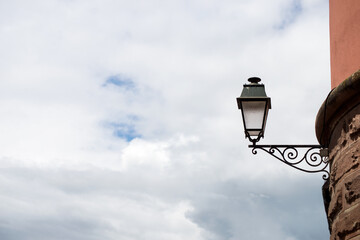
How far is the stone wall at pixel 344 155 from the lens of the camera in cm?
456

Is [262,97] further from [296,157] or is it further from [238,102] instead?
[296,157]

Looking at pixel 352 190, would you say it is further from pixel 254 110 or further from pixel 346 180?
pixel 254 110

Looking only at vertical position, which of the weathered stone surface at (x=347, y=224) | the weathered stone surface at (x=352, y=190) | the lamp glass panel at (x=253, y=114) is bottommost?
the weathered stone surface at (x=347, y=224)

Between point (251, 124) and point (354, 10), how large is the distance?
186cm

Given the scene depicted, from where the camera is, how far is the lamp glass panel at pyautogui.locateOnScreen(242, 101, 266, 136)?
21.4 feet

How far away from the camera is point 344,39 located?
5.29 meters

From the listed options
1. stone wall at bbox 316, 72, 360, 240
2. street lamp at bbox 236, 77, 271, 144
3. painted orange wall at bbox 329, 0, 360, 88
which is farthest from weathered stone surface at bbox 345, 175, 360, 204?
street lamp at bbox 236, 77, 271, 144

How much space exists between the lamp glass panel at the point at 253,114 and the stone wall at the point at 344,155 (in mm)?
1184

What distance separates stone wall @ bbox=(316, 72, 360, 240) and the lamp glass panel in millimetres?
1184

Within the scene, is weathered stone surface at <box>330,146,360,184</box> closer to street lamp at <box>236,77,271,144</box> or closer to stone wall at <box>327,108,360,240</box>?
stone wall at <box>327,108,360,240</box>

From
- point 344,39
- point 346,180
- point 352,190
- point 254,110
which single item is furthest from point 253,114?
point 352,190

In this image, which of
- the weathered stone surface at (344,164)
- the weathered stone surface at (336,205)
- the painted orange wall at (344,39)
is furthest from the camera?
the painted orange wall at (344,39)

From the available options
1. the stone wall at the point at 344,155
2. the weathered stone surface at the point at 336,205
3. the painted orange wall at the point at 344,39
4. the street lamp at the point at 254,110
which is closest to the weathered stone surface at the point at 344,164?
the stone wall at the point at 344,155

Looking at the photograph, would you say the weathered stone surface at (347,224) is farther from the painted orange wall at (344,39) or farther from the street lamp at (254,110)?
the street lamp at (254,110)
